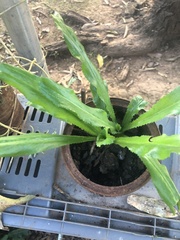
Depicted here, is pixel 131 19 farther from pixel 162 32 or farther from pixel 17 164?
pixel 17 164

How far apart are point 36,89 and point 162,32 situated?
89 cm

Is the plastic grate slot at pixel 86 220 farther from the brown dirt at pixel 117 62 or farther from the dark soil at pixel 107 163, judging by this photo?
the brown dirt at pixel 117 62

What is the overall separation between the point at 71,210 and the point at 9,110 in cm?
34

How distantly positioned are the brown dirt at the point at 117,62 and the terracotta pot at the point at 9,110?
411mm

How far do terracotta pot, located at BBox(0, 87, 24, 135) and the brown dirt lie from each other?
41 centimetres

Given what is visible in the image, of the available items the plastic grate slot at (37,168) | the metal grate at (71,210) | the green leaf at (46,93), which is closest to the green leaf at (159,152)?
the green leaf at (46,93)

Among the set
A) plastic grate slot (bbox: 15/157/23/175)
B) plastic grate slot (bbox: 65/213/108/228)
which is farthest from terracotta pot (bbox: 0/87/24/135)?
plastic grate slot (bbox: 65/213/108/228)

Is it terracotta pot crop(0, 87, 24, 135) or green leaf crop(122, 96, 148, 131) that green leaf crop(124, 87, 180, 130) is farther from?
terracotta pot crop(0, 87, 24, 135)

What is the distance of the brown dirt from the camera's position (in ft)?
4.48

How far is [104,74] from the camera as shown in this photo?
141 cm

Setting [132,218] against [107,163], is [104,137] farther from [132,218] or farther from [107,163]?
[132,218]

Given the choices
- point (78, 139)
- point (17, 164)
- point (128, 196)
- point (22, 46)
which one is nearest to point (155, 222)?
Answer: point (128, 196)

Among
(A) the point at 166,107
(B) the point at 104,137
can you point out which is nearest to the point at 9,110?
(B) the point at 104,137

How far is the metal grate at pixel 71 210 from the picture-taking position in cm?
92
